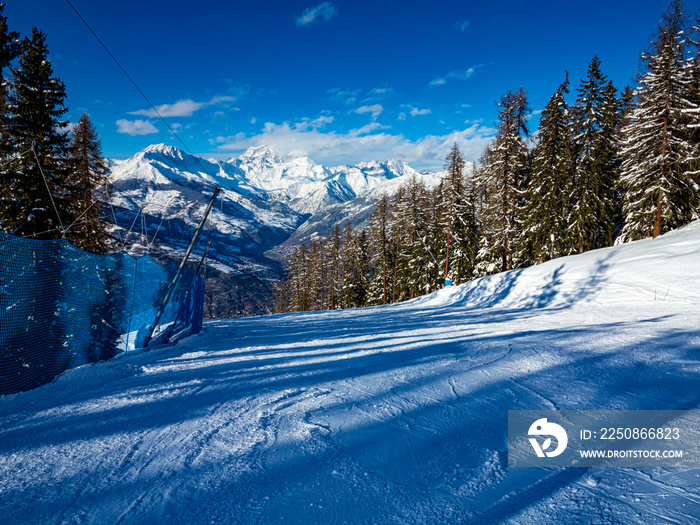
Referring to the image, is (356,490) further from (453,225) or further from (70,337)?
(453,225)

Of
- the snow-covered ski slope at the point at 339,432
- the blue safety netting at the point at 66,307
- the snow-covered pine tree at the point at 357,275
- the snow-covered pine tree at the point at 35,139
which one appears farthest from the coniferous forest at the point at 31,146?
the snow-covered pine tree at the point at 357,275

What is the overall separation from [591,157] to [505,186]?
6019 millimetres

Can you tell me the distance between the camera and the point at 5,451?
3.39m

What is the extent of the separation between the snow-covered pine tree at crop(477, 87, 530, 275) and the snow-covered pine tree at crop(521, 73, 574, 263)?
4.14ft

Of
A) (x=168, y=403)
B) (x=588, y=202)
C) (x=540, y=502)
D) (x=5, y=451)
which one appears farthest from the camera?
(x=588, y=202)

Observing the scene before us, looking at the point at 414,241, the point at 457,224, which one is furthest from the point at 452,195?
the point at 414,241

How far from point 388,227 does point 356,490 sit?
1450 inches

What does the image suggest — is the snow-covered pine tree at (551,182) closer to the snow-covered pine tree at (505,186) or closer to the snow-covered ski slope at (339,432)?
the snow-covered pine tree at (505,186)

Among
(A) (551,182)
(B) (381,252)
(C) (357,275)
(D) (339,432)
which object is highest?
(A) (551,182)

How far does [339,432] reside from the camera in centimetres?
374

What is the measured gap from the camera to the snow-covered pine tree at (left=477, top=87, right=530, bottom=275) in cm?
2514

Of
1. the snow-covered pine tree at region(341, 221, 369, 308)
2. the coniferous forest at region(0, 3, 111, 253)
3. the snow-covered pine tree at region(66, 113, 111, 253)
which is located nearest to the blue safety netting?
the coniferous forest at region(0, 3, 111, 253)

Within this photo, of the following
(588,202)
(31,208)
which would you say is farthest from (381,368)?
(588,202)

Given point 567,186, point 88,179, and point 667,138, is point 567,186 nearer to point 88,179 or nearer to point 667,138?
point 667,138
